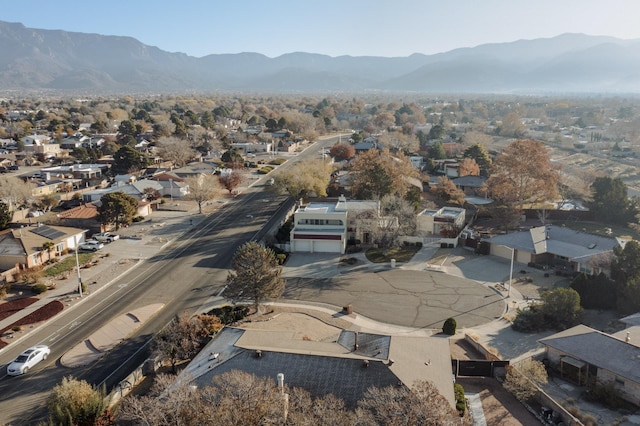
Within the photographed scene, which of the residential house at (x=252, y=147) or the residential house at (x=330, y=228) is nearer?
the residential house at (x=330, y=228)

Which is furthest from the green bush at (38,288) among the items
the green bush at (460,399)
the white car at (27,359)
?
the green bush at (460,399)

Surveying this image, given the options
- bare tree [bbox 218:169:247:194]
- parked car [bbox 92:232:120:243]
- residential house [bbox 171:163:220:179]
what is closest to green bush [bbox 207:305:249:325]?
parked car [bbox 92:232:120:243]

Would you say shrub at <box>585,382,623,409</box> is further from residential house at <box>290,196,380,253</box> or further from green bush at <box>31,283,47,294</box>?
green bush at <box>31,283,47,294</box>

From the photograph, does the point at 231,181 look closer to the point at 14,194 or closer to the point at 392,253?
the point at 14,194

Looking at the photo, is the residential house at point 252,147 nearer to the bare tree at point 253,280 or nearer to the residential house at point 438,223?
the residential house at point 438,223

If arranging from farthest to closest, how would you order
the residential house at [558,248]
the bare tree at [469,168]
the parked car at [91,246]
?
the bare tree at [469,168], the parked car at [91,246], the residential house at [558,248]

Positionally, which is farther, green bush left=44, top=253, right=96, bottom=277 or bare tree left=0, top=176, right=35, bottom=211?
bare tree left=0, top=176, right=35, bottom=211

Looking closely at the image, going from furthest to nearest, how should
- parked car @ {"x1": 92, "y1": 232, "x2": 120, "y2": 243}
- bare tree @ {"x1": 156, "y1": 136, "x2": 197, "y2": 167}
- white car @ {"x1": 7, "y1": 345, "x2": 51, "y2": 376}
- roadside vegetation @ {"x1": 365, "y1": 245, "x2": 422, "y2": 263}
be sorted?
bare tree @ {"x1": 156, "y1": 136, "x2": 197, "y2": 167}, parked car @ {"x1": 92, "y1": 232, "x2": 120, "y2": 243}, roadside vegetation @ {"x1": 365, "y1": 245, "x2": 422, "y2": 263}, white car @ {"x1": 7, "y1": 345, "x2": 51, "y2": 376}
